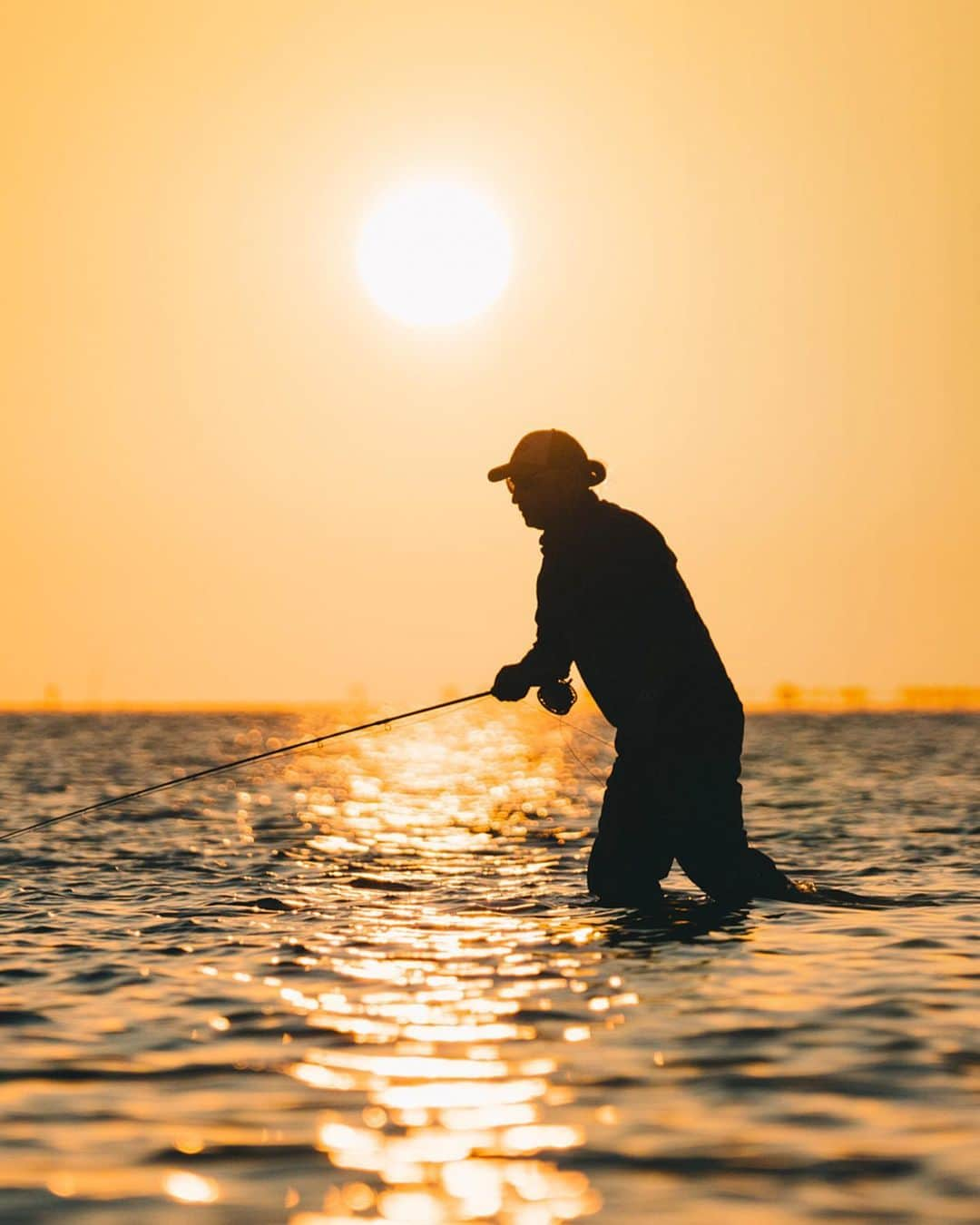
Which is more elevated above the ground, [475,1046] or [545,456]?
[545,456]

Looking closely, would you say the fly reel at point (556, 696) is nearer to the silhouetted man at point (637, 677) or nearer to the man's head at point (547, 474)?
the silhouetted man at point (637, 677)

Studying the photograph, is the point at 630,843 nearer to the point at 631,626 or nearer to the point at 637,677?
the point at 637,677

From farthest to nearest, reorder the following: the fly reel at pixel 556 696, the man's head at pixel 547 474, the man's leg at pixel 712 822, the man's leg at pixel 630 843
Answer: the fly reel at pixel 556 696 → the man's head at pixel 547 474 → the man's leg at pixel 630 843 → the man's leg at pixel 712 822

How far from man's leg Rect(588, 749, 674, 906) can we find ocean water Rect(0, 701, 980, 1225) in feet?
0.98

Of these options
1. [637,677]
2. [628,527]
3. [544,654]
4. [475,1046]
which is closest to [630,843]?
[637,677]

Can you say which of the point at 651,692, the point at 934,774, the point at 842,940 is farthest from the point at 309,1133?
the point at 934,774

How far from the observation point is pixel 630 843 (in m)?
11.0

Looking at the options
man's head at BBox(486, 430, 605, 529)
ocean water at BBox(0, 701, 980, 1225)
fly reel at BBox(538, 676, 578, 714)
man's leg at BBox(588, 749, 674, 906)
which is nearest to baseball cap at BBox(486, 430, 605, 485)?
man's head at BBox(486, 430, 605, 529)

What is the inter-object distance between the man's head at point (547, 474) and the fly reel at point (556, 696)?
1.01 meters

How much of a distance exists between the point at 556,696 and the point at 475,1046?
4.63 metres

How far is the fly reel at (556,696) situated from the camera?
37.3 feet

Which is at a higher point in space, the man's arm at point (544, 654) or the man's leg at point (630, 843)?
the man's arm at point (544, 654)

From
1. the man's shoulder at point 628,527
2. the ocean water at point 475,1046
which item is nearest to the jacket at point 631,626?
the man's shoulder at point 628,527

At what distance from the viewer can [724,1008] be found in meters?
7.66
